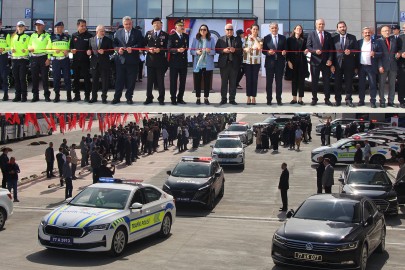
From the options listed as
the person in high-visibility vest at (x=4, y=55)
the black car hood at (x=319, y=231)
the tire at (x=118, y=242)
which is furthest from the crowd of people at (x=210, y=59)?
the black car hood at (x=319, y=231)

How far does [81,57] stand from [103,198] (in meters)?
5.25

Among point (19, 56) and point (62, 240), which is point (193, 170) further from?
point (62, 240)

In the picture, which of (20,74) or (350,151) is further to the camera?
(350,151)

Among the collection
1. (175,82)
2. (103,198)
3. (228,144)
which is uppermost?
(175,82)

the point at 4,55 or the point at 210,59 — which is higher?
the point at 4,55

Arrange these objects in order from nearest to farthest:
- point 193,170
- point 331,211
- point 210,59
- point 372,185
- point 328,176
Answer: point 331,211 < point 210,59 < point 372,185 < point 328,176 < point 193,170

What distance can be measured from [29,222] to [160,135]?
17812 millimetres

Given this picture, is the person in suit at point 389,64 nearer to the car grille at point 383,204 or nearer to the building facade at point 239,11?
the car grille at point 383,204

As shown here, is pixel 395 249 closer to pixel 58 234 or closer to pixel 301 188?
pixel 58 234

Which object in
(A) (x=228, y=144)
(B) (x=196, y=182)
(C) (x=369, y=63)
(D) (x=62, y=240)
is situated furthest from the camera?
(A) (x=228, y=144)

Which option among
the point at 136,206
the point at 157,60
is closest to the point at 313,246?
the point at 136,206

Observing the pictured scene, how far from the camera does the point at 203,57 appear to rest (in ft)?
41.2

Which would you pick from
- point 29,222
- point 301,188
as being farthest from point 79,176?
point 301,188

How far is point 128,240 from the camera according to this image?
8547 millimetres
